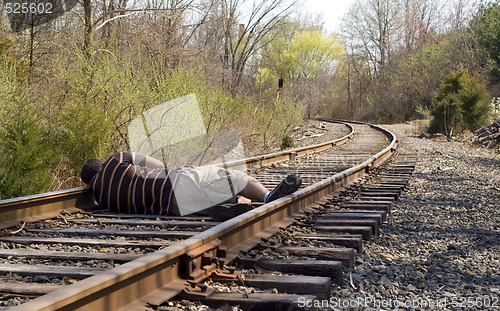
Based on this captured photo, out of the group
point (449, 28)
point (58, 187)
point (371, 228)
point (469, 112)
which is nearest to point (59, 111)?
point (58, 187)

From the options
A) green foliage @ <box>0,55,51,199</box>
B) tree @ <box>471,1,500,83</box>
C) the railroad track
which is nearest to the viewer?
the railroad track

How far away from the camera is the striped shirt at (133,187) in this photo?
4.81 metres

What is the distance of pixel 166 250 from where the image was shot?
9.45 ft

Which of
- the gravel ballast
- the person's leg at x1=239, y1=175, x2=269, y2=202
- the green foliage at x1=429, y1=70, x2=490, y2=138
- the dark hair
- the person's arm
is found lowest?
the gravel ballast

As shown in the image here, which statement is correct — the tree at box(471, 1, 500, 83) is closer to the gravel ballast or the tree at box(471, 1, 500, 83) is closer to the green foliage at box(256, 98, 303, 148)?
the green foliage at box(256, 98, 303, 148)

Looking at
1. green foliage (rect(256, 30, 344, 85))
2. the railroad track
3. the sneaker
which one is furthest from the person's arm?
green foliage (rect(256, 30, 344, 85))

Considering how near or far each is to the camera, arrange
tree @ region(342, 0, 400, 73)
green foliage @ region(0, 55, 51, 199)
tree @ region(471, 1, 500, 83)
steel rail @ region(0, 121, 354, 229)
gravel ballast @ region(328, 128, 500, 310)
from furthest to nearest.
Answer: tree @ region(342, 0, 400, 73)
tree @ region(471, 1, 500, 83)
green foliage @ region(0, 55, 51, 199)
steel rail @ region(0, 121, 354, 229)
gravel ballast @ region(328, 128, 500, 310)

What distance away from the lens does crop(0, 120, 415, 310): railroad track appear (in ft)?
8.20

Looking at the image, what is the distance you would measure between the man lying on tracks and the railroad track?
171 mm

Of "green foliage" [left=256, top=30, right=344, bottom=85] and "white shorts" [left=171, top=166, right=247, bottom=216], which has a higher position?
"green foliage" [left=256, top=30, right=344, bottom=85]

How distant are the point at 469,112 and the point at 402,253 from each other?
19.0 meters

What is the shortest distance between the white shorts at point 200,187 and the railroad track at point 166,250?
0.70 ft

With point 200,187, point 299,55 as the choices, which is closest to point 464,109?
point 200,187

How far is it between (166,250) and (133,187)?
2115 mm
